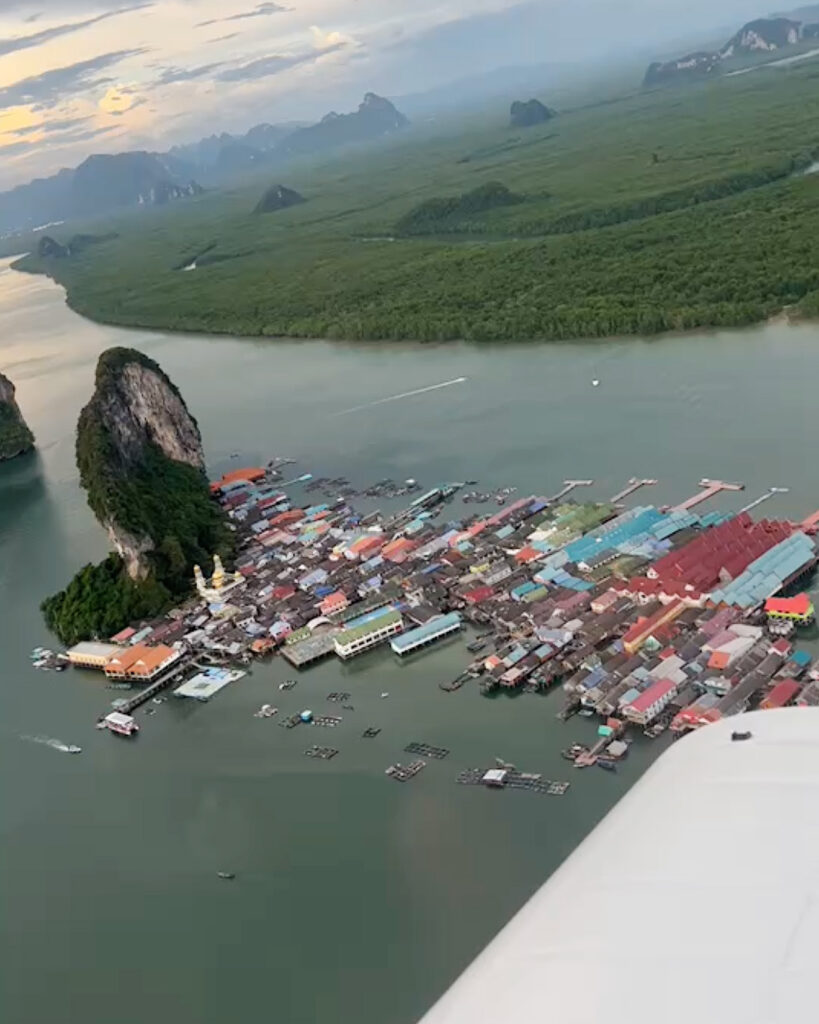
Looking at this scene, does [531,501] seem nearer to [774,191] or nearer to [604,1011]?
[604,1011]

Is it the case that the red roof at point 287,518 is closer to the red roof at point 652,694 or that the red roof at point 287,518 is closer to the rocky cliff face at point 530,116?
the red roof at point 652,694

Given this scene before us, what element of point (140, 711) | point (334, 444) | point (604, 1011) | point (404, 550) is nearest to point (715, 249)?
point (334, 444)

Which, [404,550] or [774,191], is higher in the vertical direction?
[774,191]

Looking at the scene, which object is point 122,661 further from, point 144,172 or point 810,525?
point 144,172

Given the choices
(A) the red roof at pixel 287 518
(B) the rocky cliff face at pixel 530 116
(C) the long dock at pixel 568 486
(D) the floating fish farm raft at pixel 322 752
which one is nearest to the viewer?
(D) the floating fish farm raft at pixel 322 752

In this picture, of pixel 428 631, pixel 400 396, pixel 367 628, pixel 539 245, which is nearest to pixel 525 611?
pixel 428 631

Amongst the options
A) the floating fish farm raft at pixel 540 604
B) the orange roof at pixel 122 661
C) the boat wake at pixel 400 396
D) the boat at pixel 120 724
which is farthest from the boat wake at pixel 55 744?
the boat wake at pixel 400 396
